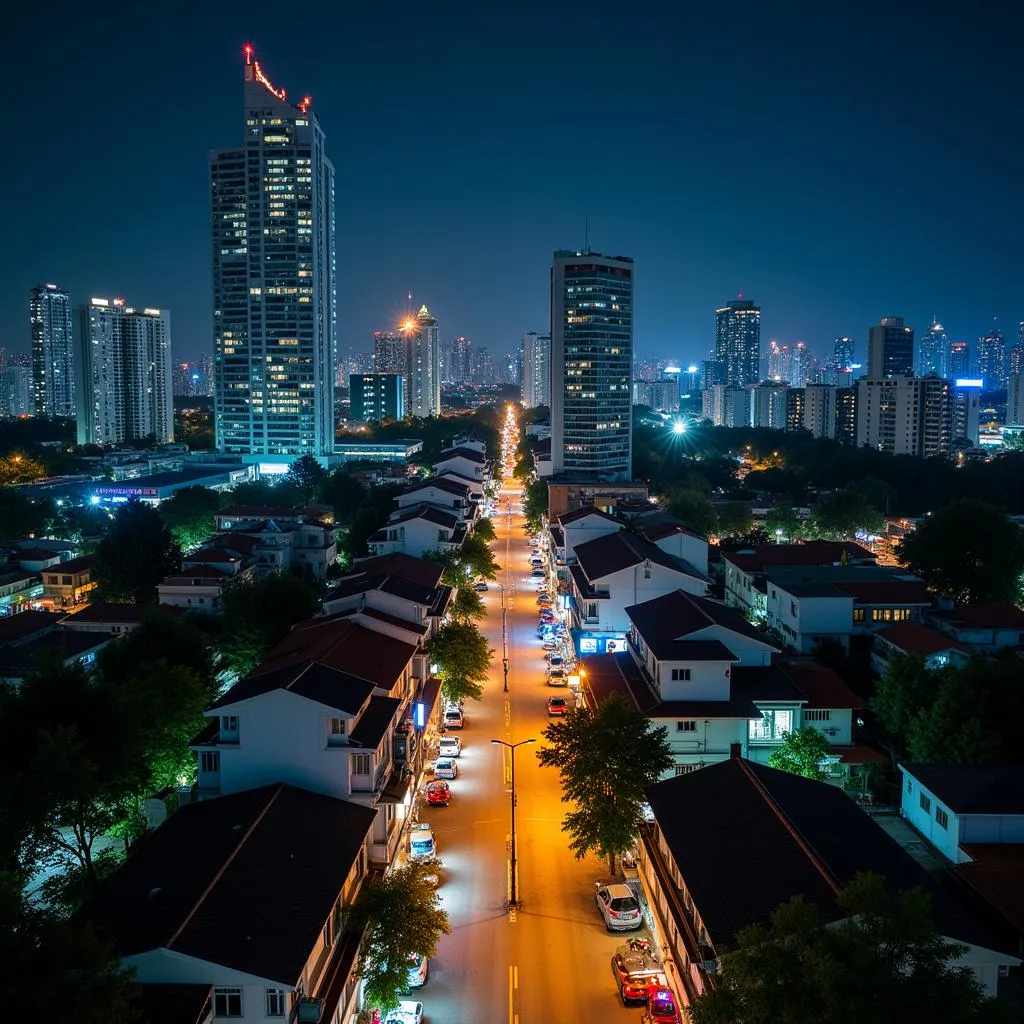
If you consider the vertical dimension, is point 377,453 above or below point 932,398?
below

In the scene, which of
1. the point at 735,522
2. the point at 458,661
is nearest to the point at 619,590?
the point at 458,661

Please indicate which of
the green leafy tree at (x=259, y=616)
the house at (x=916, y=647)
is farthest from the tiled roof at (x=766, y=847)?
the green leafy tree at (x=259, y=616)

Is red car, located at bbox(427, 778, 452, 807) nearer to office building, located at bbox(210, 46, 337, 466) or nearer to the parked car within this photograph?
the parked car

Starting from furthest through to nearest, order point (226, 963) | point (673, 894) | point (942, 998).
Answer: point (673, 894)
point (226, 963)
point (942, 998)

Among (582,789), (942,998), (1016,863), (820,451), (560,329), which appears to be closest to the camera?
(942,998)

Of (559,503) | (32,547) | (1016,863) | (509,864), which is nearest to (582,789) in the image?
(509,864)

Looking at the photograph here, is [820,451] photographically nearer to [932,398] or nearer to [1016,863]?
[932,398]

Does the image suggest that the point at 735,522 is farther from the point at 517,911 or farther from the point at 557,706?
the point at 517,911
